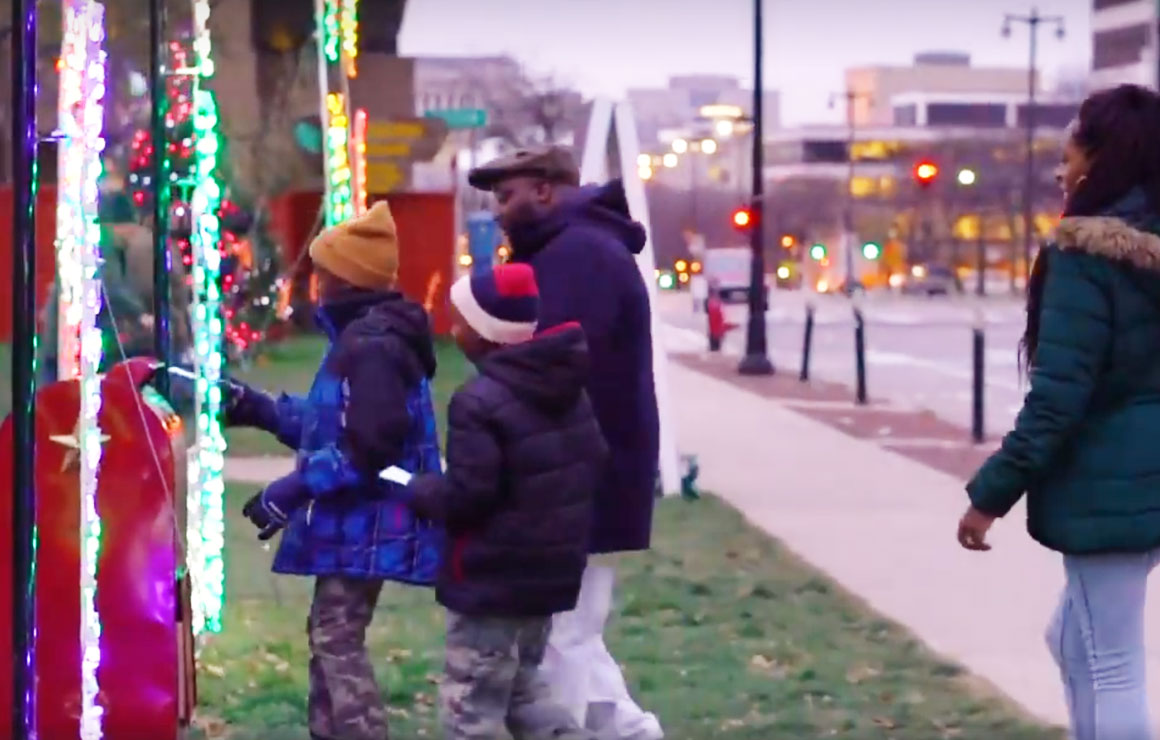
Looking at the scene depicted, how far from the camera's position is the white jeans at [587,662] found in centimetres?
602

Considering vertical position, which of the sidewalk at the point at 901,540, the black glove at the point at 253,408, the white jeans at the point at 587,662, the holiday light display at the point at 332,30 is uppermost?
the holiday light display at the point at 332,30

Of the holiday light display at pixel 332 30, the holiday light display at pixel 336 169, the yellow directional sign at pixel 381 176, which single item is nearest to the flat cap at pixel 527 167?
the holiday light display at pixel 336 169

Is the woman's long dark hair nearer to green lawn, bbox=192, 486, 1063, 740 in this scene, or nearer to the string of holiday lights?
green lawn, bbox=192, 486, 1063, 740

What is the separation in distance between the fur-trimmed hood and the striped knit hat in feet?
4.11

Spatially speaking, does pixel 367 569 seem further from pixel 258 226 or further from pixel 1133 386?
pixel 258 226

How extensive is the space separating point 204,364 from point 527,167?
75.3 inches

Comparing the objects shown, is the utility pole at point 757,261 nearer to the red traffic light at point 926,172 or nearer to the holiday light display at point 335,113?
the red traffic light at point 926,172

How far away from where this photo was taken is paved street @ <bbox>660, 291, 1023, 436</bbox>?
24250 mm

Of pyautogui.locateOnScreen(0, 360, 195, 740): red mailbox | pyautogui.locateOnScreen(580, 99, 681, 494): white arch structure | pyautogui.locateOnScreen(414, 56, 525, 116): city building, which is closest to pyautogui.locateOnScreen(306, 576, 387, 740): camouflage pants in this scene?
pyautogui.locateOnScreen(0, 360, 195, 740): red mailbox

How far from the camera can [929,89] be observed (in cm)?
18888

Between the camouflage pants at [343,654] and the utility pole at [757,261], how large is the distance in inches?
890

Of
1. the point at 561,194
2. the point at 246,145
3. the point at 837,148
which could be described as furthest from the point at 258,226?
the point at 837,148

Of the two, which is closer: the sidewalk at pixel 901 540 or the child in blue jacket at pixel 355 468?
the child in blue jacket at pixel 355 468

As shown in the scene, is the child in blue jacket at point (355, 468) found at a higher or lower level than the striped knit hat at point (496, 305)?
lower
